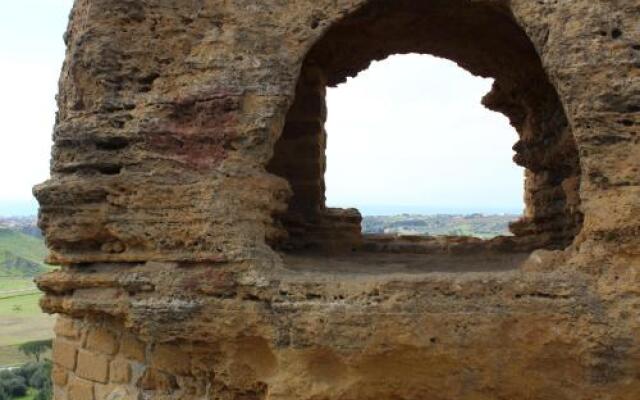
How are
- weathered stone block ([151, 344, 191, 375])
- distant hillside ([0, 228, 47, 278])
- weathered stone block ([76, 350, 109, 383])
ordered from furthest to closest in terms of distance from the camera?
distant hillside ([0, 228, 47, 278]) → weathered stone block ([76, 350, 109, 383]) → weathered stone block ([151, 344, 191, 375])

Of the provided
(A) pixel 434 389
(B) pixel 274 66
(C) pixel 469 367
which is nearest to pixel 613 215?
(C) pixel 469 367

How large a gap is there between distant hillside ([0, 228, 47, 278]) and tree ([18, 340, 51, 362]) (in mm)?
13042

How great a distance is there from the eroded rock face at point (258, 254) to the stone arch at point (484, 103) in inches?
32.0

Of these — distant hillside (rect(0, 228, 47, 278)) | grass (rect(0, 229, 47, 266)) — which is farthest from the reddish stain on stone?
grass (rect(0, 229, 47, 266))

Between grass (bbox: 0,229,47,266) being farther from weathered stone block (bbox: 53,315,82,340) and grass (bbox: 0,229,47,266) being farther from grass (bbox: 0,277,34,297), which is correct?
weathered stone block (bbox: 53,315,82,340)

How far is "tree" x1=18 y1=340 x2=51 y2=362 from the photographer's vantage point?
96.1 ft

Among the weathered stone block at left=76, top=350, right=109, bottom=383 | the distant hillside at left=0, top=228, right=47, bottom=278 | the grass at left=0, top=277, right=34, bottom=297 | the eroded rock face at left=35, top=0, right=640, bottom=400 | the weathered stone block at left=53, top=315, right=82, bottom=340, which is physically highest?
the eroded rock face at left=35, top=0, right=640, bottom=400

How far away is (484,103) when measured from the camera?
740 cm

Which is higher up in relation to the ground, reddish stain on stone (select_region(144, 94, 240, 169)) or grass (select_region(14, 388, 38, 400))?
reddish stain on stone (select_region(144, 94, 240, 169))

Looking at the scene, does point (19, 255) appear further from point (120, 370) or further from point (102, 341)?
point (120, 370)

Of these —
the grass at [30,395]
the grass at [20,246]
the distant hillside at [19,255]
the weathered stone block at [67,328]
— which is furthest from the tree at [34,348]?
the weathered stone block at [67,328]

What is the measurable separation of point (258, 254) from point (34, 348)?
28.3 m

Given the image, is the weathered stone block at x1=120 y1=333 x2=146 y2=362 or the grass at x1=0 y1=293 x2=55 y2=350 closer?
the weathered stone block at x1=120 y1=333 x2=146 y2=362

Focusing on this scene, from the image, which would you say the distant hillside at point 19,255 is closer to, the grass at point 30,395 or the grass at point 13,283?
the grass at point 13,283
